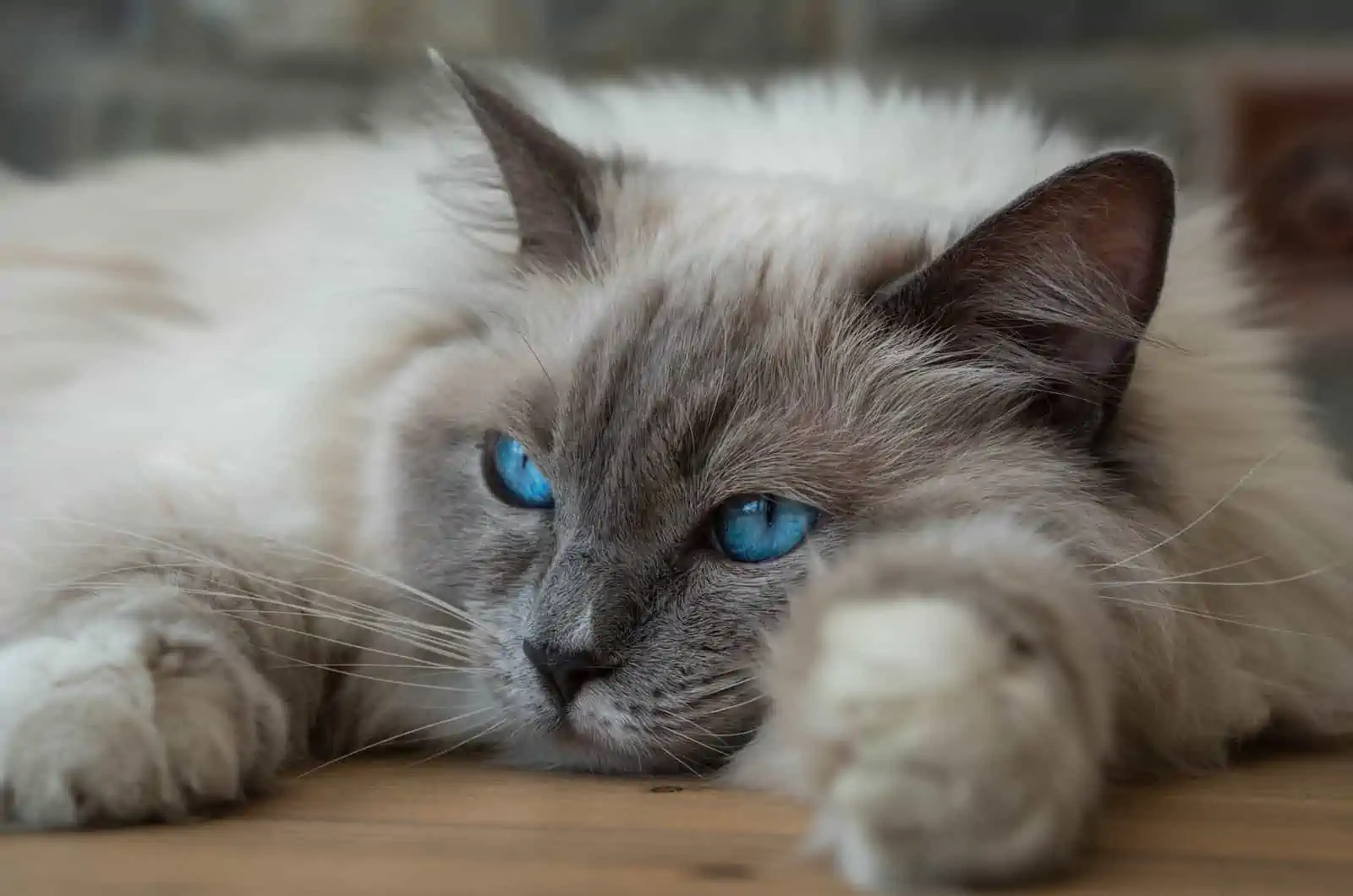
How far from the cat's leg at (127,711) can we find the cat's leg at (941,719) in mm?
512

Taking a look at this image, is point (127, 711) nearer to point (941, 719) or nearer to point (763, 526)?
point (763, 526)

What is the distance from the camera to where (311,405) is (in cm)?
163

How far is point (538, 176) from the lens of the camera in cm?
151

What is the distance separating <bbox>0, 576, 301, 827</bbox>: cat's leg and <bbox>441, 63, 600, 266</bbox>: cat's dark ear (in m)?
0.55

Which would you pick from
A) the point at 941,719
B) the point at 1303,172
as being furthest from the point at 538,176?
the point at 1303,172

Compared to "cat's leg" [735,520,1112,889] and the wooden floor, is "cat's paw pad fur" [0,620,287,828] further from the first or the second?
"cat's leg" [735,520,1112,889]

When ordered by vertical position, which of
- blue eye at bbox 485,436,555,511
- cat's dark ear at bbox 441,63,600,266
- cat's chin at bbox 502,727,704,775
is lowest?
cat's chin at bbox 502,727,704,775

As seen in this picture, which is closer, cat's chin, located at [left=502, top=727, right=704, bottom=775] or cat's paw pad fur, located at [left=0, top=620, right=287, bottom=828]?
cat's paw pad fur, located at [left=0, top=620, right=287, bottom=828]

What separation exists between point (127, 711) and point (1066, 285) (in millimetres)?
916

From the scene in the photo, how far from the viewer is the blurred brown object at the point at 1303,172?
3.17 metres

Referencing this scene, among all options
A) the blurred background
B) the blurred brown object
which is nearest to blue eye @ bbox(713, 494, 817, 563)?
the blurred background

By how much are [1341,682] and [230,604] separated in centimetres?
117

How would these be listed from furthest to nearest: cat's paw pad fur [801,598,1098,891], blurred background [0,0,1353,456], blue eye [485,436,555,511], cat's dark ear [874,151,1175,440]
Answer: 1. blurred background [0,0,1353,456]
2. blue eye [485,436,555,511]
3. cat's dark ear [874,151,1175,440]
4. cat's paw pad fur [801,598,1098,891]

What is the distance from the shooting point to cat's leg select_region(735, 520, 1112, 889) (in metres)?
0.91
